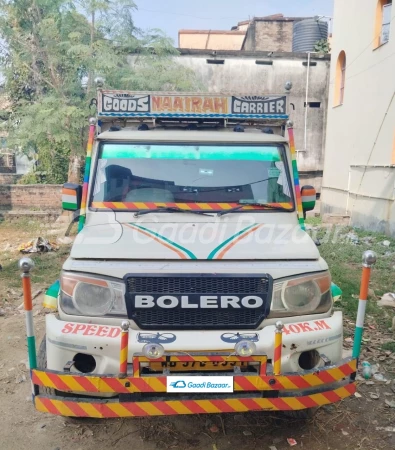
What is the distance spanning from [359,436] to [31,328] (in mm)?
2560

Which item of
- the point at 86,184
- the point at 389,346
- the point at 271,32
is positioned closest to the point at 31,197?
the point at 86,184

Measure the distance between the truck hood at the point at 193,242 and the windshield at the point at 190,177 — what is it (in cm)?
26

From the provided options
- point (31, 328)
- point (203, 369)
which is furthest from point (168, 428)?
point (31, 328)

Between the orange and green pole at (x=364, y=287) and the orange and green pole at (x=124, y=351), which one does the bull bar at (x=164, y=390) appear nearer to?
the orange and green pole at (x=124, y=351)

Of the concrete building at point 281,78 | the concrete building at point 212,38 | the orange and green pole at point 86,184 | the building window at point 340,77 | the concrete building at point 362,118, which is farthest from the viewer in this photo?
the concrete building at point 212,38

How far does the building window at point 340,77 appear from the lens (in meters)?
14.8

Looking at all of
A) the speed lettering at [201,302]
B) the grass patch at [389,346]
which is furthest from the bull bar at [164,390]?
the grass patch at [389,346]

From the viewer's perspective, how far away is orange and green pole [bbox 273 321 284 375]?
2572 millimetres

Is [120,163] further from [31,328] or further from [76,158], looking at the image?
[76,158]

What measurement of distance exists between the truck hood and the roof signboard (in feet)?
3.98

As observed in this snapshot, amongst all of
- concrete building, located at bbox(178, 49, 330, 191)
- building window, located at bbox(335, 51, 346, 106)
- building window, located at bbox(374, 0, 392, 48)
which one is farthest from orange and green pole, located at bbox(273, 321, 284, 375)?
concrete building, located at bbox(178, 49, 330, 191)

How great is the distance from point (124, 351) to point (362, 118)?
12.0 m

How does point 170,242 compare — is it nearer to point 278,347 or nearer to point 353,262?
point 278,347

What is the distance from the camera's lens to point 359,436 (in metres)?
3.35
